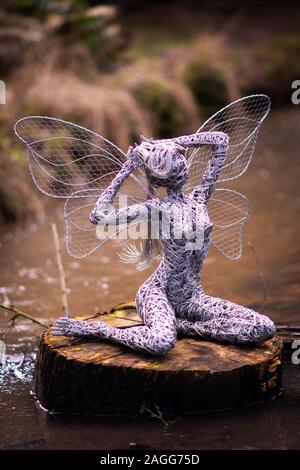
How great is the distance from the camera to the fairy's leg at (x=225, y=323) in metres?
4.73

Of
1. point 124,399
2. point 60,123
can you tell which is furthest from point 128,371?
point 60,123

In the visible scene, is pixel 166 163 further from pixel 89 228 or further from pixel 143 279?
pixel 143 279

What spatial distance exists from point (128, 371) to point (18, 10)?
1163 centimetres

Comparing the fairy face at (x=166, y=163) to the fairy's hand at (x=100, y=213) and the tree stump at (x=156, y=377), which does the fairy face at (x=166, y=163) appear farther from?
the tree stump at (x=156, y=377)

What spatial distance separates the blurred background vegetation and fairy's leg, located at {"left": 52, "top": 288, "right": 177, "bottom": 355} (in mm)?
5376

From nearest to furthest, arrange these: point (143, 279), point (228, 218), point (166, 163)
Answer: point (166, 163) < point (228, 218) < point (143, 279)

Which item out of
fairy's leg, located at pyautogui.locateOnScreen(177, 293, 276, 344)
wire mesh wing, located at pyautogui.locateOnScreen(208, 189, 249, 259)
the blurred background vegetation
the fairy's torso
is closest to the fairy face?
the fairy's torso

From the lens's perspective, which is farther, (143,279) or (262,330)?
(143,279)

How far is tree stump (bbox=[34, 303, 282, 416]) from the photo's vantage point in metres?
4.53

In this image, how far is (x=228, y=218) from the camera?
5.53 metres

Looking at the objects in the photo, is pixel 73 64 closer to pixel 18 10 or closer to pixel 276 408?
pixel 18 10

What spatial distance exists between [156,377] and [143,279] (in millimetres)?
3390

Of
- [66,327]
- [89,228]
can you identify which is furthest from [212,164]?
[66,327]

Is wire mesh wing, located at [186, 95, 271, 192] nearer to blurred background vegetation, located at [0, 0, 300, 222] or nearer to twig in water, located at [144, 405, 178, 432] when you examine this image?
twig in water, located at [144, 405, 178, 432]
